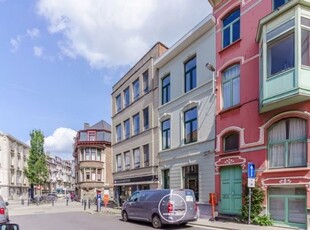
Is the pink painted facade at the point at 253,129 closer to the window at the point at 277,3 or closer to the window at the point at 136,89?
the window at the point at 277,3

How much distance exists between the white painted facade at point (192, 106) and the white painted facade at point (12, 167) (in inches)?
1903

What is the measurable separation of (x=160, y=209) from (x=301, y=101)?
740 centimetres

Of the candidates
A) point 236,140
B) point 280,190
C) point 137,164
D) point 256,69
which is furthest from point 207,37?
point 137,164

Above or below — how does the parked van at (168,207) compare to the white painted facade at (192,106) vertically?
below

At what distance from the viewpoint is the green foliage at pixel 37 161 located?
49.7 meters

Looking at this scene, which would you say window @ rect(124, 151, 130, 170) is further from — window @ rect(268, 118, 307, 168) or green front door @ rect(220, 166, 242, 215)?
window @ rect(268, 118, 307, 168)

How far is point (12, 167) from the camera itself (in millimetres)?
68000

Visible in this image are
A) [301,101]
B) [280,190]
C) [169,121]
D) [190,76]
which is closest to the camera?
[301,101]

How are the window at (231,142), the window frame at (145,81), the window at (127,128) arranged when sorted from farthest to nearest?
1. the window at (127,128)
2. the window frame at (145,81)
3. the window at (231,142)

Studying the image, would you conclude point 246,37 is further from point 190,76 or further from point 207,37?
point 190,76

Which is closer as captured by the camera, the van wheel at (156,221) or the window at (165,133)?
the van wheel at (156,221)

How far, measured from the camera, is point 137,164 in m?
30.2

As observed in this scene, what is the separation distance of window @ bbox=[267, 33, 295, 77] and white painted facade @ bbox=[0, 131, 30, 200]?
197ft

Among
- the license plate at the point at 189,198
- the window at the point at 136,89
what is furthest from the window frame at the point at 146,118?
the license plate at the point at 189,198
